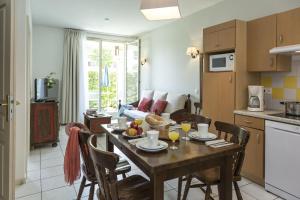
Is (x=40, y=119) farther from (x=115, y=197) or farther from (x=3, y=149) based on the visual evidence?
(x=115, y=197)

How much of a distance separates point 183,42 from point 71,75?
3.14m

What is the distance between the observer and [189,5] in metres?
3.98

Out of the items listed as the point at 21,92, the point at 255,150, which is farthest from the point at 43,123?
the point at 255,150

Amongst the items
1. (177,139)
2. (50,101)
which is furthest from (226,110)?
(50,101)

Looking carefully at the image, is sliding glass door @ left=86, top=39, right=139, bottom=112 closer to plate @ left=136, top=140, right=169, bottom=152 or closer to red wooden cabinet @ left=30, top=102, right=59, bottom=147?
red wooden cabinet @ left=30, top=102, right=59, bottom=147

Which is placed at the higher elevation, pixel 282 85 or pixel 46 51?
pixel 46 51

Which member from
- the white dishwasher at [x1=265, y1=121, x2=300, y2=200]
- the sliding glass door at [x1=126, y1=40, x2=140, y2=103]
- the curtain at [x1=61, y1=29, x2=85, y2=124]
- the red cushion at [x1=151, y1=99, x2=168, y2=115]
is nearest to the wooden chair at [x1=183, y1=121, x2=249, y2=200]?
the white dishwasher at [x1=265, y1=121, x2=300, y2=200]

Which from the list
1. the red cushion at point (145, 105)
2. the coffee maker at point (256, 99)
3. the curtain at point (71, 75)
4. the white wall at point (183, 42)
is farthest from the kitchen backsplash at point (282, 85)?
the curtain at point (71, 75)

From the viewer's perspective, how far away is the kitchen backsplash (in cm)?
274

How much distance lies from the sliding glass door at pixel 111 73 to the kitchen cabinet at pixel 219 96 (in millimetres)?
3643

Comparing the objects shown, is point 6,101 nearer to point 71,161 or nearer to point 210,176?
point 71,161

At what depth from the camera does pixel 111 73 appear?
6.85 m

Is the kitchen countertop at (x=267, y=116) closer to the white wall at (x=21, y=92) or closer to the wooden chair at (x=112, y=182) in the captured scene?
the wooden chair at (x=112, y=182)

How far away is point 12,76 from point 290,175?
2.79 m
